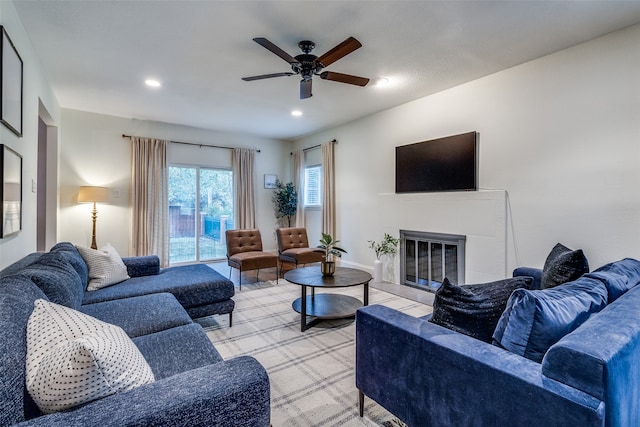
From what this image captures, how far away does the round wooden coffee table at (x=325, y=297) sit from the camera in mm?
2893

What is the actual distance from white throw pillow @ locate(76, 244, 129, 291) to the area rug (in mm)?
890

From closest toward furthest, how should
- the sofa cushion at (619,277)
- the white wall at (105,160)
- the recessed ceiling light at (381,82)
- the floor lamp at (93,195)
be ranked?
the sofa cushion at (619,277)
the recessed ceiling light at (381,82)
the floor lamp at (93,195)
the white wall at (105,160)

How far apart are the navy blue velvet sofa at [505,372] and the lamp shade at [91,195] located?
4.65 m

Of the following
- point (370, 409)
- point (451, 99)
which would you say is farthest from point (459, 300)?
point (451, 99)

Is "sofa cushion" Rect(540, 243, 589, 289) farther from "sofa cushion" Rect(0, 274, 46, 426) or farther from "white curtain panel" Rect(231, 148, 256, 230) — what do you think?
"white curtain panel" Rect(231, 148, 256, 230)

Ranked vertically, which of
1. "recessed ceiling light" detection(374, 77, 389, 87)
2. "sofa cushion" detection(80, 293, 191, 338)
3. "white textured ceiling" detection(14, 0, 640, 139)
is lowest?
"sofa cushion" detection(80, 293, 191, 338)

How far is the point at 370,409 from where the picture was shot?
5.92ft

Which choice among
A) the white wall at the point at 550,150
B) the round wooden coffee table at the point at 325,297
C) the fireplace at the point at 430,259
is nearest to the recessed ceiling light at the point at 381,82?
the white wall at the point at 550,150

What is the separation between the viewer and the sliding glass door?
228 inches

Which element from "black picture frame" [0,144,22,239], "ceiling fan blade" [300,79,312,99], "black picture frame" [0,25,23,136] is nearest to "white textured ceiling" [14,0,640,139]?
"ceiling fan blade" [300,79,312,99]

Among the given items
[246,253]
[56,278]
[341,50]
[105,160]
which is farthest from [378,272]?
[105,160]

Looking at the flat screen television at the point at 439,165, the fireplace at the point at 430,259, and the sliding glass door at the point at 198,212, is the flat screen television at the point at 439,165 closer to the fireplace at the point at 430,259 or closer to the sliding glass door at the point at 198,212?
the fireplace at the point at 430,259

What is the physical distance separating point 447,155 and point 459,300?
9.49 ft

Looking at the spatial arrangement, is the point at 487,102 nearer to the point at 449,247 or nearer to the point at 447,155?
the point at 447,155
